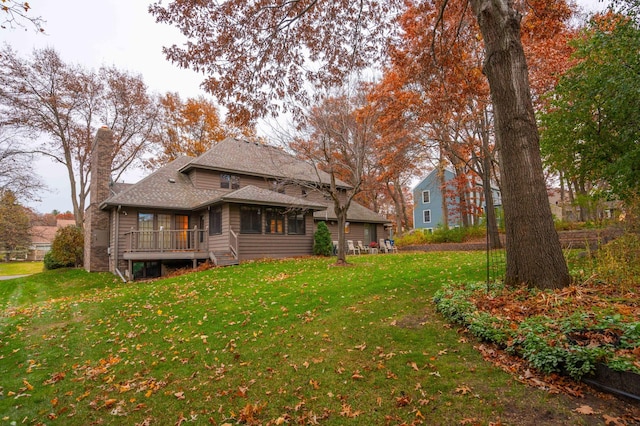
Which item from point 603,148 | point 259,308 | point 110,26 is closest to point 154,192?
point 110,26

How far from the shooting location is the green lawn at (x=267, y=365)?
307 cm

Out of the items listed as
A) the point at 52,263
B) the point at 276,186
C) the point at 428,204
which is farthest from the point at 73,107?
the point at 428,204

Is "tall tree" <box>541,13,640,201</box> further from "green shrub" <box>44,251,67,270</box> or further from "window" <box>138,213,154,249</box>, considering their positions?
"green shrub" <box>44,251,67,270</box>

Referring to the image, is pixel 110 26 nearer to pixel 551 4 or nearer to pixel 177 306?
pixel 177 306

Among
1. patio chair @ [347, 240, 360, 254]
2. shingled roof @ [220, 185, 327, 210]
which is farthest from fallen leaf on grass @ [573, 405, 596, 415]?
patio chair @ [347, 240, 360, 254]

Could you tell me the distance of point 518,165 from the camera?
16.3ft

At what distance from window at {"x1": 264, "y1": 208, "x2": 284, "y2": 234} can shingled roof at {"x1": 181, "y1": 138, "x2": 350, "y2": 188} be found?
2151mm

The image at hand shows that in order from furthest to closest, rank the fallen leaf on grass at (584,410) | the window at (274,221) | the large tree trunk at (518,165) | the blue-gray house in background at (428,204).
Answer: the blue-gray house in background at (428,204)
the window at (274,221)
the large tree trunk at (518,165)
the fallen leaf on grass at (584,410)

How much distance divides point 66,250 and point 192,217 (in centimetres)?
806

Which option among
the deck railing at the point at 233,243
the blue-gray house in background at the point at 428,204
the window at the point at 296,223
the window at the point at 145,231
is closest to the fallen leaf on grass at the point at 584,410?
the deck railing at the point at 233,243

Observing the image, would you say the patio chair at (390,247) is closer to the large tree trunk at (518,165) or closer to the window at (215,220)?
the window at (215,220)

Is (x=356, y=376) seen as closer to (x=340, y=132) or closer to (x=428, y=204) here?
(x=340, y=132)

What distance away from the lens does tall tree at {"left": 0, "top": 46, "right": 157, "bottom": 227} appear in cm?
1991

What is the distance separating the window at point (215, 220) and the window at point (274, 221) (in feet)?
7.13
